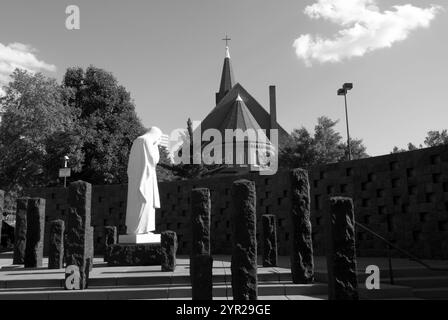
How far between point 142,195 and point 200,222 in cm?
419

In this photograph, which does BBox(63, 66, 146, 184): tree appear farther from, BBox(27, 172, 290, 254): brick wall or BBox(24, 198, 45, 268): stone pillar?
BBox(24, 198, 45, 268): stone pillar

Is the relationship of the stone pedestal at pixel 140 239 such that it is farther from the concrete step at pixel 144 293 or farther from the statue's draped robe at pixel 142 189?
the concrete step at pixel 144 293

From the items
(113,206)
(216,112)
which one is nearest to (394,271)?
(113,206)

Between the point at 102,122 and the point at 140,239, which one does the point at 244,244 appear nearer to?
the point at 140,239

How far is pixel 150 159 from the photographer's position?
11633 millimetres

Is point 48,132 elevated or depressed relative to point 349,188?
elevated

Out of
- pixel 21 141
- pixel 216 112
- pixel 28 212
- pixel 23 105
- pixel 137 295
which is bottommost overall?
pixel 137 295

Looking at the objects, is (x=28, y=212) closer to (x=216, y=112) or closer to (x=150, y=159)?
(x=150, y=159)

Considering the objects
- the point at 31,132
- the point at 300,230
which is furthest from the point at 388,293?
the point at 31,132

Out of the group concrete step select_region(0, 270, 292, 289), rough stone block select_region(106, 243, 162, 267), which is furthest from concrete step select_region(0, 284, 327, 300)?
rough stone block select_region(106, 243, 162, 267)

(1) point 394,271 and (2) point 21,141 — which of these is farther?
(2) point 21,141

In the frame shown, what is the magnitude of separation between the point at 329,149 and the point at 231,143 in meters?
15.7

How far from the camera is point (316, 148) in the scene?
2730 centimetres

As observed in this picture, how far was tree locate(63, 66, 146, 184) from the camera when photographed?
24.9m
